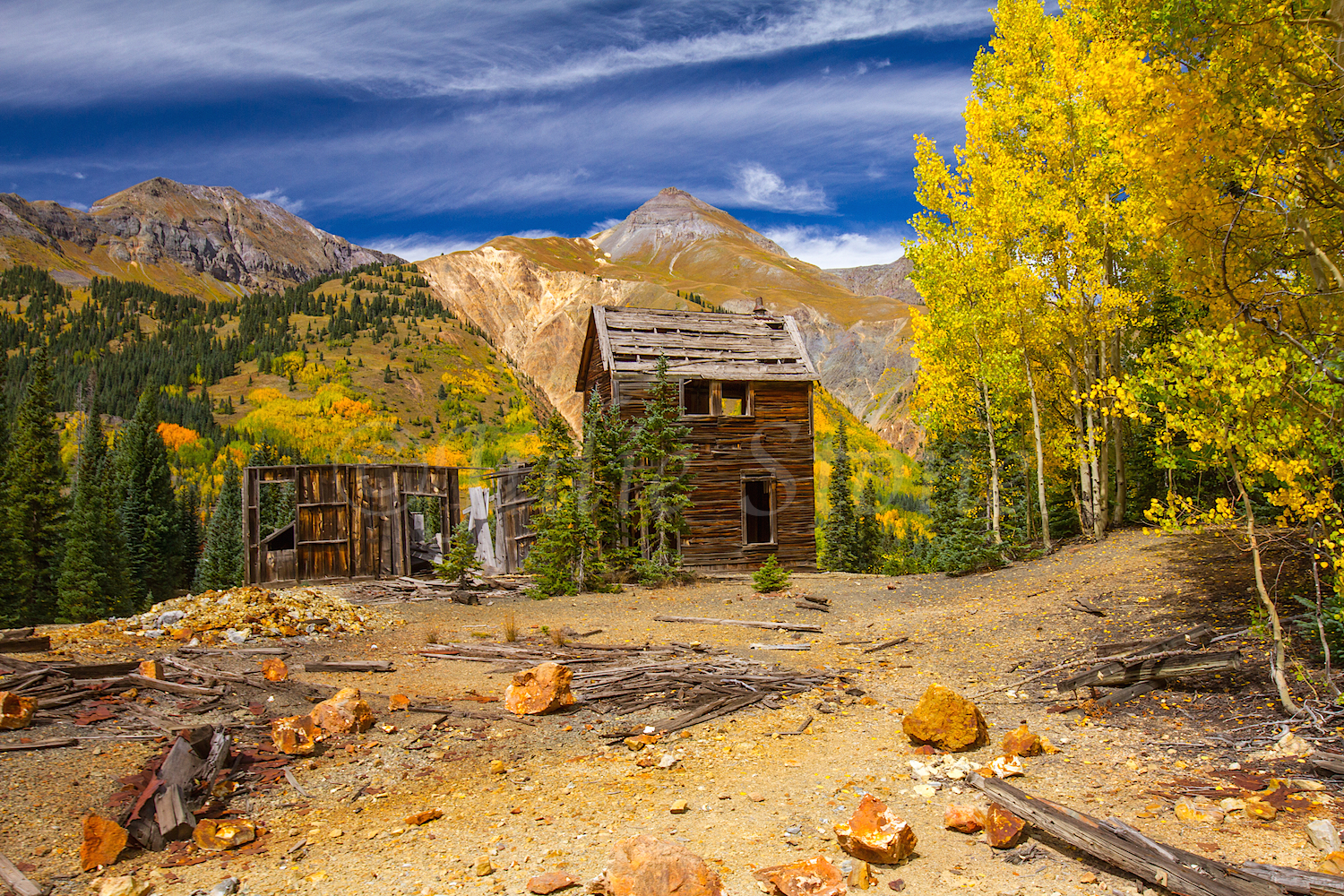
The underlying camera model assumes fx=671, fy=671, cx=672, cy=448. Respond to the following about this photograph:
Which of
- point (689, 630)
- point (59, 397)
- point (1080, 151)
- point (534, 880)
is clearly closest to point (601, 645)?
point (689, 630)

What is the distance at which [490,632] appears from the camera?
1242cm

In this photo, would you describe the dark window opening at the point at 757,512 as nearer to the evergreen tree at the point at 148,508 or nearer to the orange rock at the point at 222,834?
the orange rock at the point at 222,834

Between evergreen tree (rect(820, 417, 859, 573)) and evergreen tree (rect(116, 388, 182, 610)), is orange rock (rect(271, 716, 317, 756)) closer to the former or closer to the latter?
evergreen tree (rect(820, 417, 859, 573))

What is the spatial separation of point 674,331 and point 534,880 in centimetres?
1912

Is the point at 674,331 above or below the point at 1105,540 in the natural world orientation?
above

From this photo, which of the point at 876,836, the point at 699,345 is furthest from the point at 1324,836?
the point at 699,345

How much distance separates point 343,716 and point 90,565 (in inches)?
1755

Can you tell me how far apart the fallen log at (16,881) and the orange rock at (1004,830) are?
18.8ft

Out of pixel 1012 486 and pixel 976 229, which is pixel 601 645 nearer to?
pixel 976 229

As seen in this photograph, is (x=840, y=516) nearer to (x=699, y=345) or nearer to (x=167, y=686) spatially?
(x=699, y=345)

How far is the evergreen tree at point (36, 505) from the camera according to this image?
38500mm

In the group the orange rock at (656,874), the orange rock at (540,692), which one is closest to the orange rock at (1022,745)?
the orange rock at (656,874)

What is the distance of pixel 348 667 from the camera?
9.52 metres

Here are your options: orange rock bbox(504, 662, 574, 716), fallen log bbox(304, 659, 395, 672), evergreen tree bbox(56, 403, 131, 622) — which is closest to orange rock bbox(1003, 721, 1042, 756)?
orange rock bbox(504, 662, 574, 716)
